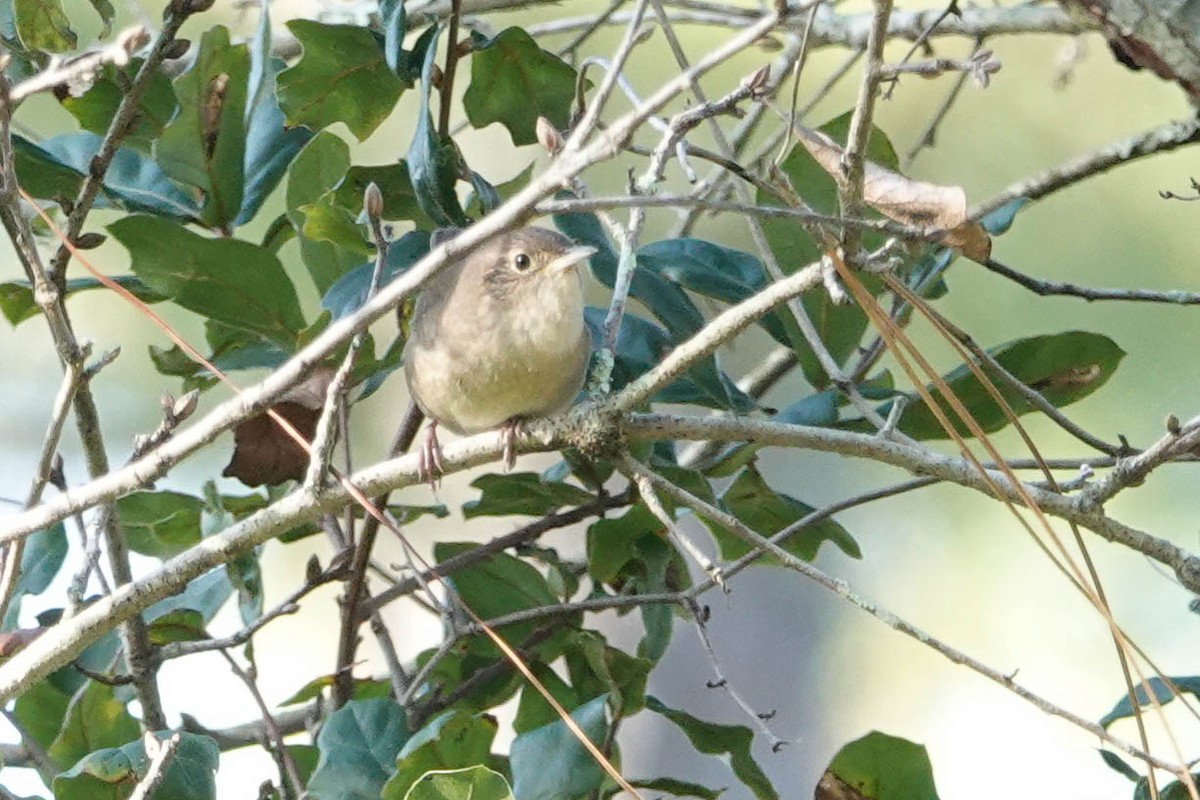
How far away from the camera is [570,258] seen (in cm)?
270

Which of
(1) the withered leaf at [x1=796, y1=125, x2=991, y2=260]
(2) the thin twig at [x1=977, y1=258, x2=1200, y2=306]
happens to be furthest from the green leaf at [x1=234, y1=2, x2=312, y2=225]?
(1) the withered leaf at [x1=796, y1=125, x2=991, y2=260]

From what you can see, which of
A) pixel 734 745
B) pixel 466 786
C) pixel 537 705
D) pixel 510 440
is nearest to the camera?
pixel 466 786

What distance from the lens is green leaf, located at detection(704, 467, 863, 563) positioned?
8.37 feet

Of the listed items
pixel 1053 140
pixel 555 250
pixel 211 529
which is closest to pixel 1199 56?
pixel 555 250

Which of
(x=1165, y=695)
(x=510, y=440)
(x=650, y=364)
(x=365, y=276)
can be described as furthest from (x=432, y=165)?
(x=1165, y=695)

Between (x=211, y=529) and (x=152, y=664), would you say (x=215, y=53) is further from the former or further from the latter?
(x=152, y=664)

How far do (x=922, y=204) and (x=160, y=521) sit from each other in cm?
176

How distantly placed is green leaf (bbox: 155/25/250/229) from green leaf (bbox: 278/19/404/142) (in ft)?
0.28

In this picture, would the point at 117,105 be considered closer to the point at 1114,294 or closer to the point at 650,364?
the point at 650,364

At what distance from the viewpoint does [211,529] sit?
2561 mm

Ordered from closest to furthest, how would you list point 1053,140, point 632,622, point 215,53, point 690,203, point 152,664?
point 690,203
point 152,664
point 215,53
point 632,622
point 1053,140

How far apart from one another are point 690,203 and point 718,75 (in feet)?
13.7

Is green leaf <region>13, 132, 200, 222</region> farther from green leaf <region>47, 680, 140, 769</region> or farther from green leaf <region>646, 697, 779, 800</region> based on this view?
green leaf <region>646, 697, 779, 800</region>

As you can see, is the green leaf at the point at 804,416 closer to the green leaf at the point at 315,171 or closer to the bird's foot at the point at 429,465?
the bird's foot at the point at 429,465
